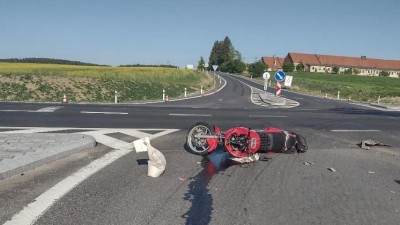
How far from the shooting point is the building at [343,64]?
161500mm

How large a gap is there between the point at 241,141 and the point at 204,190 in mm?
1892

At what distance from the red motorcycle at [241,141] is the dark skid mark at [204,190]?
24 centimetres

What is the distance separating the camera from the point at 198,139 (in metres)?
7.81

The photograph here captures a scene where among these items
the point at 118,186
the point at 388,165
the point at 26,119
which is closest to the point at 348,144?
the point at 388,165

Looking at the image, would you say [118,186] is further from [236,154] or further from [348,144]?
[348,144]

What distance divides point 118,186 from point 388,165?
5.26m

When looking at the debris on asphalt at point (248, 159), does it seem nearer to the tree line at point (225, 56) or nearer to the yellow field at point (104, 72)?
the yellow field at point (104, 72)

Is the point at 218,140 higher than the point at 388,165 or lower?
higher

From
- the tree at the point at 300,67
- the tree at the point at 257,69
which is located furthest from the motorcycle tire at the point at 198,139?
the tree at the point at 300,67

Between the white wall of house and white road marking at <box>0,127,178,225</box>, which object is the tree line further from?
white road marking at <box>0,127,178,225</box>

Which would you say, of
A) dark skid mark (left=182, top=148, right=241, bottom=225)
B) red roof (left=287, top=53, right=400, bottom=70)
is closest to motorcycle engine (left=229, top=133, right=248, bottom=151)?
dark skid mark (left=182, top=148, right=241, bottom=225)

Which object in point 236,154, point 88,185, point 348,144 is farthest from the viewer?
point 348,144

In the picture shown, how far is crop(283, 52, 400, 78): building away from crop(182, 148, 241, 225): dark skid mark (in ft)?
529

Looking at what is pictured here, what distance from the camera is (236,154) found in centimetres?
695
